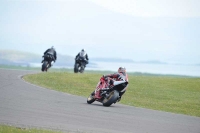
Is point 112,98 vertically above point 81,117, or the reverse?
point 112,98

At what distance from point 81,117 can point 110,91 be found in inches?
210

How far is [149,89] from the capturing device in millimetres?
37969

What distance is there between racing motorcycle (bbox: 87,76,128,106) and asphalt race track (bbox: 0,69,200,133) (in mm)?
472

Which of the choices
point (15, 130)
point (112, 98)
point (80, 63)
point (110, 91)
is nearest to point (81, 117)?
point (15, 130)

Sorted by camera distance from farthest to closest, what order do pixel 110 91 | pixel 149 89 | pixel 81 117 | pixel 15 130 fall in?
pixel 149 89 → pixel 110 91 → pixel 81 117 → pixel 15 130

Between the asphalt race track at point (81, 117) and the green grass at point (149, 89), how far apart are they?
3671 millimetres

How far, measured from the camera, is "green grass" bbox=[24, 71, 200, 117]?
28703mm

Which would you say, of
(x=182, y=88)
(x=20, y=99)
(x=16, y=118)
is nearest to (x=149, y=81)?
(x=182, y=88)

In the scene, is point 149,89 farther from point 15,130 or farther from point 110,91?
point 15,130

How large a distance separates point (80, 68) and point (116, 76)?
24902mm

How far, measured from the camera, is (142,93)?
35.0 m

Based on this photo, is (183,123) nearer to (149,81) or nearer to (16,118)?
(16,118)

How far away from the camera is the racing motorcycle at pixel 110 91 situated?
2427cm

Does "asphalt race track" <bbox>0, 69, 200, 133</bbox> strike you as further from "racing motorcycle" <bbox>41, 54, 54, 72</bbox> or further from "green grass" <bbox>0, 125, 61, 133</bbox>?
"racing motorcycle" <bbox>41, 54, 54, 72</bbox>
